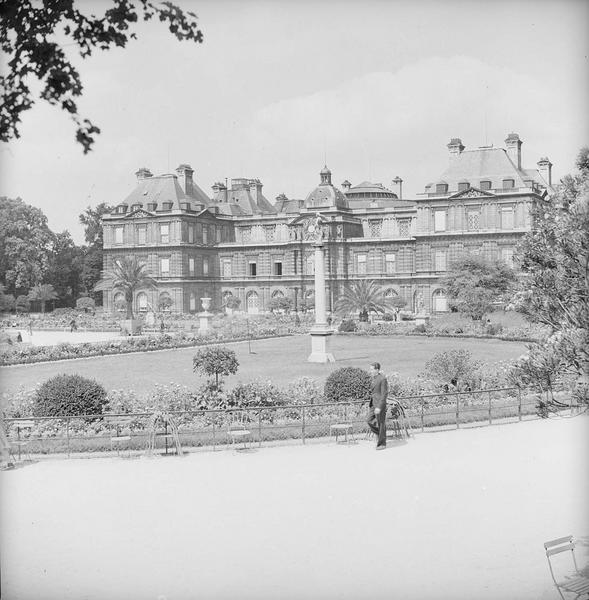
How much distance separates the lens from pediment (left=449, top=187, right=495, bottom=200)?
52219 millimetres

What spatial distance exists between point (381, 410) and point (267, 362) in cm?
1329

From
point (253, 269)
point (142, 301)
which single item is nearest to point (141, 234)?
point (142, 301)

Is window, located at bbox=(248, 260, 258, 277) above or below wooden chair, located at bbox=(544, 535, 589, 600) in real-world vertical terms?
above

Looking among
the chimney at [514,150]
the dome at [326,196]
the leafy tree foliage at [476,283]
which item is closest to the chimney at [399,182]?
the dome at [326,196]

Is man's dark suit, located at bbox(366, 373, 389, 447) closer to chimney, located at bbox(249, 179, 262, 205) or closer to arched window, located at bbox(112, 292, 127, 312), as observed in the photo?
arched window, located at bbox(112, 292, 127, 312)

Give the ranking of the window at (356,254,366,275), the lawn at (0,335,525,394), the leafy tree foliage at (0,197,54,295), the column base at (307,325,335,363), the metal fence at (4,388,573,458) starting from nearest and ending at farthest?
the metal fence at (4,388,573,458) → the lawn at (0,335,525,394) → the column base at (307,325,335,363) → the leafy tree foliage at (0,197,54,295) → the window at (356,254,366,275)

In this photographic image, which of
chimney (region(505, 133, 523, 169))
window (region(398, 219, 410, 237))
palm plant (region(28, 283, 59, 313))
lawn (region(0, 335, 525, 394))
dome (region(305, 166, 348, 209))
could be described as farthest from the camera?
dome (region(305, 166, 348, 209))

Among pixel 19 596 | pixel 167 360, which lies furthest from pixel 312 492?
pixel 167 360

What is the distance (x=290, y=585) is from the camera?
648 cm

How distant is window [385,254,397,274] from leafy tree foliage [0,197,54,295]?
24141 millimetres

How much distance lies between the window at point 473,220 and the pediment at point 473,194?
39.6 inches

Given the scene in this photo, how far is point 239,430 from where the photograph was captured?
12625 mm

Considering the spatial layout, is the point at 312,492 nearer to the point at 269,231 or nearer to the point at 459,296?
the point at 459,296

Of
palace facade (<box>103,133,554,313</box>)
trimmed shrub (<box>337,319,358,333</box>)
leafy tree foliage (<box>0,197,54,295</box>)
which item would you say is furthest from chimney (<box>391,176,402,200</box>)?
trimmed shrub (<box>337,319,358,333</box>)
